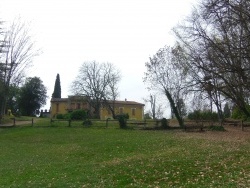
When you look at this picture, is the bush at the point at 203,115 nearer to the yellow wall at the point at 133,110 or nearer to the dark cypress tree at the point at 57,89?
the yellow wall at the point at 133,110

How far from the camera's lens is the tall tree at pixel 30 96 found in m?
73.4

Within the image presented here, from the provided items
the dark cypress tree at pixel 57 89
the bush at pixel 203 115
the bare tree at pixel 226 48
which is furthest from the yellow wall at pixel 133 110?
the bare tree at pixel 226 48

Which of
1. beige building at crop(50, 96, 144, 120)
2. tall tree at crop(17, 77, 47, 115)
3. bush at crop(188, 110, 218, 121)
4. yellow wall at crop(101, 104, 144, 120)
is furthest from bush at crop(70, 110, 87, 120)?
yellow wall at crop(101, 104, 144, 120)

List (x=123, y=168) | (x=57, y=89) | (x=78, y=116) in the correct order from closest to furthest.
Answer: (x=123, y=168)
(x=78, y=116)
(x=57, y=89)

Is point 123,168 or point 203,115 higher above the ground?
point 203,115

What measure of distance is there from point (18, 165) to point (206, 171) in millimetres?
9751

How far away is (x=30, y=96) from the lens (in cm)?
7438

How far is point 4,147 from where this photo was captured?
25312 mm

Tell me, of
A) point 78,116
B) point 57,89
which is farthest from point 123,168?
point 57,89

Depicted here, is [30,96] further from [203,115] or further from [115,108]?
[203,115]

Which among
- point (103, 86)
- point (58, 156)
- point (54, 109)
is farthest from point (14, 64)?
point (54, 109)

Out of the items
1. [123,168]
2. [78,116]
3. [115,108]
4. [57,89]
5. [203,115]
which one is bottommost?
[123,168]

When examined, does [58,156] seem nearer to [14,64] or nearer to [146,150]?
[146,150]

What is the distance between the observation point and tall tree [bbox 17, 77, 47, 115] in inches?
2891
